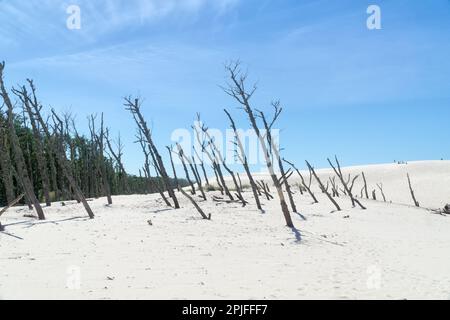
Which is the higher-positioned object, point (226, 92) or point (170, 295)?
point (226, 92)

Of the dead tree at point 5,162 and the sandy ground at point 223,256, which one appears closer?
the sandy ground at point 223,256

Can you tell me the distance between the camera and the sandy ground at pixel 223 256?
7191mm

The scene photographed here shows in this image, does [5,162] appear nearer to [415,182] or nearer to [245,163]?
[245,163]

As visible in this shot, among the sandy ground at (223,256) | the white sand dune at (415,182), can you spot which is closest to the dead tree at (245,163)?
the sandy ground at (223,256)

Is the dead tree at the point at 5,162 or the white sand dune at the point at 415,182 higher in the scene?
the dead tree at the point at 5,162

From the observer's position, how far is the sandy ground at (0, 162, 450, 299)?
7.19 metres

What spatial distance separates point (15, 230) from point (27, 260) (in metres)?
4.99

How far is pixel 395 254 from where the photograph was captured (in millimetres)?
11789

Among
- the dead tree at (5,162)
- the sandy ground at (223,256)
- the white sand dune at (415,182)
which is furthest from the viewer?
the white sand dune at (415,182)

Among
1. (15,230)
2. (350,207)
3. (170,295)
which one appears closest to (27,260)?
(170,295)

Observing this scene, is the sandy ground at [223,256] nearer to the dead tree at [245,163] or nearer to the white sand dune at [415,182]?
the dead tree at [245,163]

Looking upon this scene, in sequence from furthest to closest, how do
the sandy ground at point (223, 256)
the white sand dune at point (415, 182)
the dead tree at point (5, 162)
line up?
1. the white sand dune at point (415, 182)
2. the dead tree at point (5, 162)
3. the sandy ground at point (223, 256)
